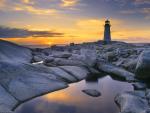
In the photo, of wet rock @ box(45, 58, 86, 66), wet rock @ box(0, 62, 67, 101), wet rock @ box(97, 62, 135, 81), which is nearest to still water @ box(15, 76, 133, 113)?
wet rock @ box(0, 62, 67, 101)

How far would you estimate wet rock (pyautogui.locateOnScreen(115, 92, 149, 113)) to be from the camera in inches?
516

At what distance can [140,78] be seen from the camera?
22.7 metres

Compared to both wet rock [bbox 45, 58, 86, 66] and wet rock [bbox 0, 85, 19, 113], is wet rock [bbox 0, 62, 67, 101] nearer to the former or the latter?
wet rock [bbox 0, 85, 19, 113]

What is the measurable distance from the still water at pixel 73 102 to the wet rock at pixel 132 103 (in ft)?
1.51

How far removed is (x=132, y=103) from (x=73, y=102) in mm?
3999

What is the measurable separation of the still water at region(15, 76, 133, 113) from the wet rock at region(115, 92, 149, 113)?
459 mm

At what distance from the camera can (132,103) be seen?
13.8 meters

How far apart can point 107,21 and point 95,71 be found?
45390 millimetres

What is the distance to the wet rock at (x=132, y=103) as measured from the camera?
1310 cm

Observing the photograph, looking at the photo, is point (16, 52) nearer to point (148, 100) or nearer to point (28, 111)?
point (28, 111)

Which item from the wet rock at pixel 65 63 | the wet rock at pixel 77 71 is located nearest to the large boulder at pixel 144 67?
the wet rock at pixel 77 71

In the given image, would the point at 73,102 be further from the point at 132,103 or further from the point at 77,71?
the point at 77,71

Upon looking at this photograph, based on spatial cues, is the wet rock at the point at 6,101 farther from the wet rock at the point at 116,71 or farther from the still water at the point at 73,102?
the wet rock at the point at 116,71

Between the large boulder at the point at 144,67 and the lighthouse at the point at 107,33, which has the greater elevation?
the lighthouse at the point at 107,33
